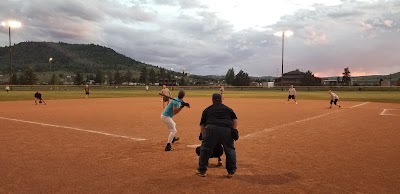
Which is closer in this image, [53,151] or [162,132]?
[53,151]

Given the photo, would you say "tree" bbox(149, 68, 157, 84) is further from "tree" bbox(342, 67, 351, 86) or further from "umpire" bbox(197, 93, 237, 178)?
"umpire" bbox(197, 93, 237, 178)

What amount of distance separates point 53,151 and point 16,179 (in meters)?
2.86

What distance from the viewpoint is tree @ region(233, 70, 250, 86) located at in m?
144

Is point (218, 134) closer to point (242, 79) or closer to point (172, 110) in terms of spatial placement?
point (172, 110)

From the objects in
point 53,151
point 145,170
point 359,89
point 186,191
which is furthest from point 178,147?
point 359,89

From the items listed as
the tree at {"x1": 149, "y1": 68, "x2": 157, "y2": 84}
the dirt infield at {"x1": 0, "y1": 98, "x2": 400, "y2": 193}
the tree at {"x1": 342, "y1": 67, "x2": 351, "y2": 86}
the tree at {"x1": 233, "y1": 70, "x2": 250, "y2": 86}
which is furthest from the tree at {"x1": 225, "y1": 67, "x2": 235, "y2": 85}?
the dirt infield at {"x1": 0, "y1": 98, "x2": 400, "y2": 193}

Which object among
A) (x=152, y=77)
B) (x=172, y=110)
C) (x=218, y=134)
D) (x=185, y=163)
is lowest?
(x=185, y=163)

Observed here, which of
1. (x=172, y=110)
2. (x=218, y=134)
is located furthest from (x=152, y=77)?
(x=218, y=134)

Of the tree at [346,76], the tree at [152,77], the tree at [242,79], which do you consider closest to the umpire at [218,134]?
the tree at [242,79]

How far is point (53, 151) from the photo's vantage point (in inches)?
376

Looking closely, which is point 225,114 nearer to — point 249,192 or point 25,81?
point 249,192

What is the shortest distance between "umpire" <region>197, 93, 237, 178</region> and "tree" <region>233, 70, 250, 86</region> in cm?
13658

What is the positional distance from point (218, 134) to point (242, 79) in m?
140

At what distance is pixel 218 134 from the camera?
7004 millimetres
